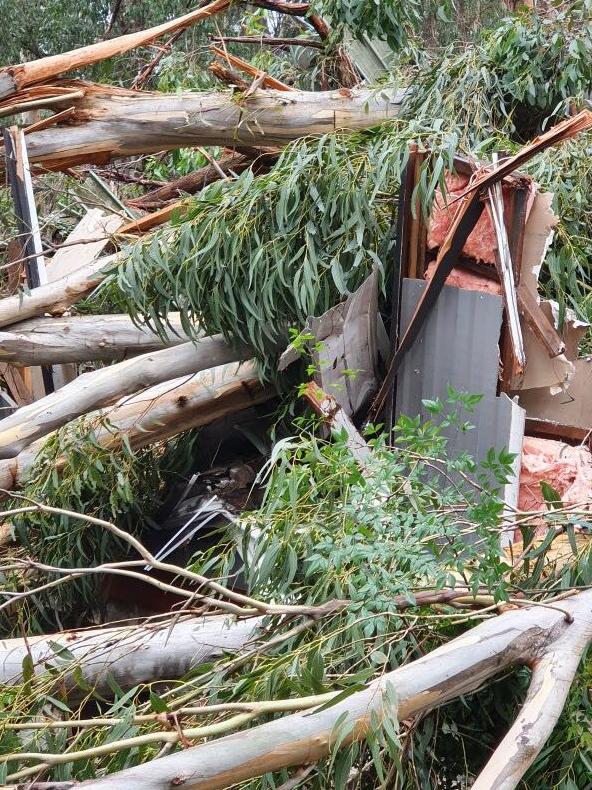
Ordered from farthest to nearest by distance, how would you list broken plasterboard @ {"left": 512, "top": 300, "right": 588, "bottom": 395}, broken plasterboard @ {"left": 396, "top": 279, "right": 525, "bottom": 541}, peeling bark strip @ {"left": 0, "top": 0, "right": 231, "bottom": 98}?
peeling bark strip @ {"left": 0, "top": 0, "right": 231, "bottom": 98}
broken plasterboard @ {"left": 512, "top": 300, "right": 588, "bottom": 395}
broken plasterboard @ {"left": 396, "top": 279, "right": 525, "bottom": 541}

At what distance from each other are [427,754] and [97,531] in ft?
10.1

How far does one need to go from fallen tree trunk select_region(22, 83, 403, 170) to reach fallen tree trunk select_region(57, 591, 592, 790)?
456cm

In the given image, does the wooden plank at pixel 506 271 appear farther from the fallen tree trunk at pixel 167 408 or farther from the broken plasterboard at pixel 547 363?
the fallen tree trunk at pixel 167 408

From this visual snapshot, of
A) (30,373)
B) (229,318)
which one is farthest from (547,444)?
(30,373)

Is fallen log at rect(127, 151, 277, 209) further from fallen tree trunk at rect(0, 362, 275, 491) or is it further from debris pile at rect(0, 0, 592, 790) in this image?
fallen tree trunk at rect(0, 362, 275, 491)

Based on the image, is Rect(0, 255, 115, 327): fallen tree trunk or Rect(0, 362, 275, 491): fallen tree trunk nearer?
Rect(0, 362, 275, 491): fallen tree trunk

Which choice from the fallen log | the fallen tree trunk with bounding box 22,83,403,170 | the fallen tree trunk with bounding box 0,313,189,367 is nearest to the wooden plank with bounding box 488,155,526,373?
the fallen tree trunk with bounding box 0,313,189,367

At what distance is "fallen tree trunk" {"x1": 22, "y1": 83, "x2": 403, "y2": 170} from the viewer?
6445 millimetres

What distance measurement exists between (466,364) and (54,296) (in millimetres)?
2594

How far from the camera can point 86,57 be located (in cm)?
651

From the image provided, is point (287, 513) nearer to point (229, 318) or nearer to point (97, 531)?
point (229, 318)

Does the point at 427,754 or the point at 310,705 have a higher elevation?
the point at 310,705

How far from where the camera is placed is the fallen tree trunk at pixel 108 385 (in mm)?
5504

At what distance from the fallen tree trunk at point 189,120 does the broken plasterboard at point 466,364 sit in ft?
8.11
